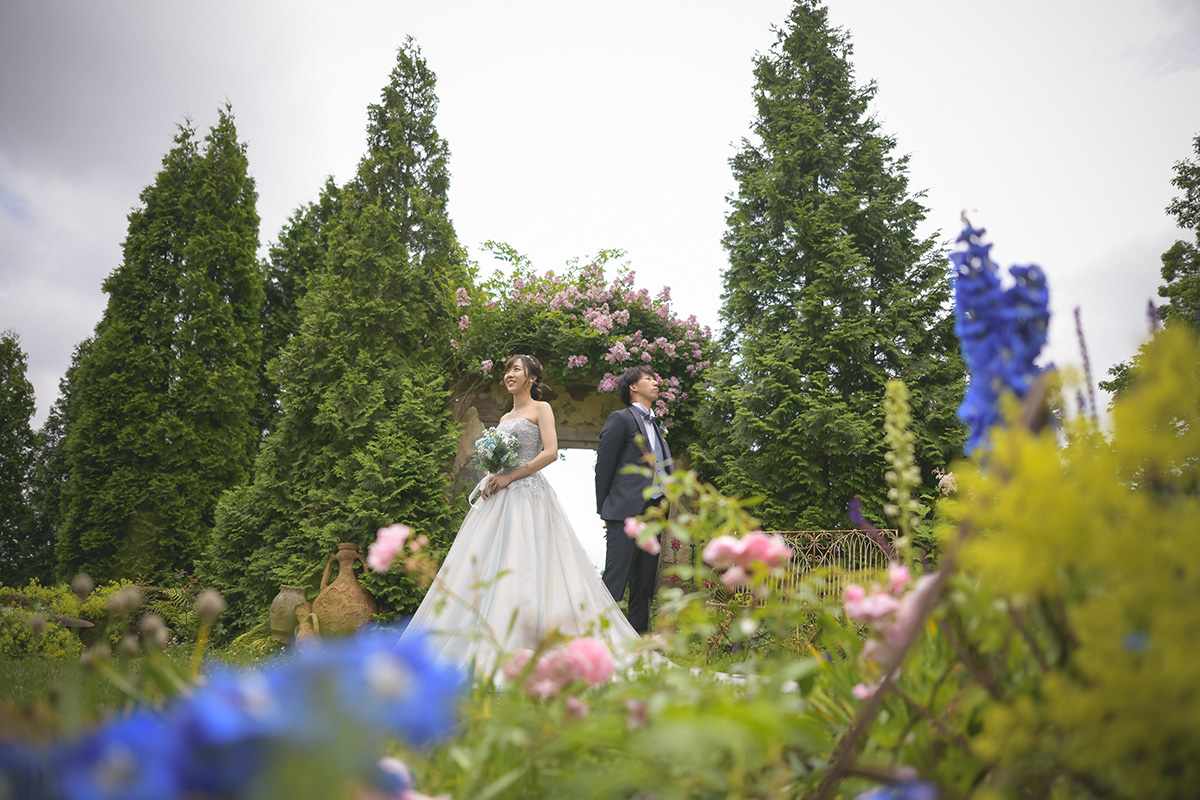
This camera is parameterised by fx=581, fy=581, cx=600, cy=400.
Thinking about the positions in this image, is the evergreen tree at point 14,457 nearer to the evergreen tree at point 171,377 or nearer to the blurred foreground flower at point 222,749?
the evergreen tree at point 171,377

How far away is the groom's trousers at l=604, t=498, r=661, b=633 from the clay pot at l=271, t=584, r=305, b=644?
12.5 feet

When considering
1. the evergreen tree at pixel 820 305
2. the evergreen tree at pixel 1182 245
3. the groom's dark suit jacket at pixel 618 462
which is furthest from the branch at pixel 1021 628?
the evergreen tree at pixel 1182 245

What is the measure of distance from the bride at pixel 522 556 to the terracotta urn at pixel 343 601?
2605 mm

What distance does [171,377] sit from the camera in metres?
9.93

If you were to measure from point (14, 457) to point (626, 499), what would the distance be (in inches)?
546

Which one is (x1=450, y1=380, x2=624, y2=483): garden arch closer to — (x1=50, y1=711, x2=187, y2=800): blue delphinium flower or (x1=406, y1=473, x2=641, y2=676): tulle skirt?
(x1=406, y1=473, x2=641, y2=676): tulle skirt

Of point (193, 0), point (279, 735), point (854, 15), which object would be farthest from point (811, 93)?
point (279, 735)

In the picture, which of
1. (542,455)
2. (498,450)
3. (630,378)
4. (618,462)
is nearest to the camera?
(498,450)

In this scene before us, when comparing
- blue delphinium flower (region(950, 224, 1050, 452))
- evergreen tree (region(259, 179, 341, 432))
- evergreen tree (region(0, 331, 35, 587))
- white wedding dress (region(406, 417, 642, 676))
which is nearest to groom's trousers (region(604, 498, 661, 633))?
white wedding dress (region(406, 417, 642, 676))

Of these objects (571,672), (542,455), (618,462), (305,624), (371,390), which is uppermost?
(371,390)

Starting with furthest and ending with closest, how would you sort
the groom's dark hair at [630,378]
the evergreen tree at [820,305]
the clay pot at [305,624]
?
the evergreen tree at [820,305] → the clay pot at [305,624] → the groom's dark hair at [630,378]

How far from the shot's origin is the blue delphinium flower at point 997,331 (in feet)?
3.56

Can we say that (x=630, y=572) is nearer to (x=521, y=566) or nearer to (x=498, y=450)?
(x=521, y=566)

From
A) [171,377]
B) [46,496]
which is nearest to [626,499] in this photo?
[171,377]
